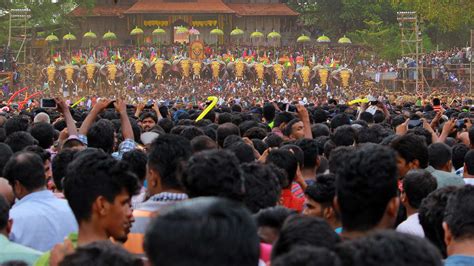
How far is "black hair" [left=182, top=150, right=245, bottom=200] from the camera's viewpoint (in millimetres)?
4781

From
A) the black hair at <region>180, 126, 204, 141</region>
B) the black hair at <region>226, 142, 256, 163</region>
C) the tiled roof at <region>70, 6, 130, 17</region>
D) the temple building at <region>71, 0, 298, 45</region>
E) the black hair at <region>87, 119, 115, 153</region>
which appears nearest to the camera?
the black hair at <region>226, 142, 256, 163</region>

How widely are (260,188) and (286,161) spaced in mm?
1734

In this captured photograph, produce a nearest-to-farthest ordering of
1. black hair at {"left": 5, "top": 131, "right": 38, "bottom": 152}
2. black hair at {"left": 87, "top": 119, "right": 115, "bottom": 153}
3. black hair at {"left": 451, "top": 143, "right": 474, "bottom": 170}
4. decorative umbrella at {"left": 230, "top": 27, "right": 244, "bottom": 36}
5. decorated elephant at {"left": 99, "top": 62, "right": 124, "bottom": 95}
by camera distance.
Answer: black hair at {"left": 87, "top": 119, "right": 115, "bottom": 153} < black hair at {"left": 5, "top": 131, "right": 38, "bottom": 152} < black hair at {"left": 451, "top": 143, "right": 474, "bottom": 170} < decorated elephant at {"left": 99, "top": 62, "right": 124, "bottom": 95} < decorative umbrella at {"left": 230, "top": 27, "right": 244, "bottom": 36}

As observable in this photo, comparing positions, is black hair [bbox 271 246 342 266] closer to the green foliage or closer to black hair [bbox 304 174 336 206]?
black hair [bbox 304 174 336 206]

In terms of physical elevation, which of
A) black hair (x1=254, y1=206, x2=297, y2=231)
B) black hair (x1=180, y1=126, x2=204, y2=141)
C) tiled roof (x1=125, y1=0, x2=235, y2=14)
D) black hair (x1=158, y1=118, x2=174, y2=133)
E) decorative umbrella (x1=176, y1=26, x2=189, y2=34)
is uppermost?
black hair (x1=254, y1=206, x2=297, y2=231)

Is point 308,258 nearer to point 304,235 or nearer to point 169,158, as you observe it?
point 304,235

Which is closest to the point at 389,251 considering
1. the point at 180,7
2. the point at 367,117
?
the point at 367,117

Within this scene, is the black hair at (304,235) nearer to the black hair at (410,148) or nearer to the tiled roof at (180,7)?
the black hair at (410,148)

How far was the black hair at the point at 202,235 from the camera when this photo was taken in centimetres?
311

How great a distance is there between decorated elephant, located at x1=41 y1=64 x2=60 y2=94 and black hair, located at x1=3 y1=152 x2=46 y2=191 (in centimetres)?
4688

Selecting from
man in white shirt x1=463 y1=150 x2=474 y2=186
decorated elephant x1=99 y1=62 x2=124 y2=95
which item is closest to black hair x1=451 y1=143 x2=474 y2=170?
man in white shirt x1=463 y1=150 x2=474 y2=186

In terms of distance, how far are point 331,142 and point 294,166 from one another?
276cm

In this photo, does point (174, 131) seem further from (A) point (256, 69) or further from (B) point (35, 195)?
(A) point (256, 69)

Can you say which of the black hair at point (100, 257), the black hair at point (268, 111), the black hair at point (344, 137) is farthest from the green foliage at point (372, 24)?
the black hair at point (100, 257)
